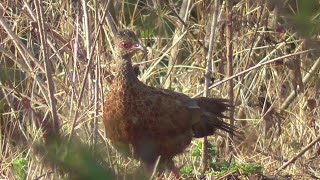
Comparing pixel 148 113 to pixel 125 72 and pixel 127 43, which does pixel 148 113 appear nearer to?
pixel 125 72

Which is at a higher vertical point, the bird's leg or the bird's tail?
the bird's tail

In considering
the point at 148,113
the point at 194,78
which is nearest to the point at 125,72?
the point at 148,113

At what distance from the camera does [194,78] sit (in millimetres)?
5391

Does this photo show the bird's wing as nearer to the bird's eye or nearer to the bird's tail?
the bird's tail

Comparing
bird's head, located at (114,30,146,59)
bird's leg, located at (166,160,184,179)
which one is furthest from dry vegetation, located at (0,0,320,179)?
bird's head, located at (114,30,146,59)

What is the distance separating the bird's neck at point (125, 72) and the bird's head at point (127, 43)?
5 centimetres

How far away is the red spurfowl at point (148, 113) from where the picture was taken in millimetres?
4145

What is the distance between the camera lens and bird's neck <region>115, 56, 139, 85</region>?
4.44m

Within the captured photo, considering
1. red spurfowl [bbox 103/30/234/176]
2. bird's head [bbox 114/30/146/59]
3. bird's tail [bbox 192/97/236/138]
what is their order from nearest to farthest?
red spurfowl [bbox 103/30/234/176] → bird's head [bbox 114/30/146/59] → bird's tail [bbox 192/97/236/138]

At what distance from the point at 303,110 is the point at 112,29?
1.55 m

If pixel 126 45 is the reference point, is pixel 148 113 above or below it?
below

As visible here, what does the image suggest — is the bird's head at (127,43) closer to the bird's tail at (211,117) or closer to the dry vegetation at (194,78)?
the dry vegetation at (194,78)

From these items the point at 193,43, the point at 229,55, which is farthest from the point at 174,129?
the point at 193,43

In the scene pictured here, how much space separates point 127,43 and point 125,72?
7.4 inches
